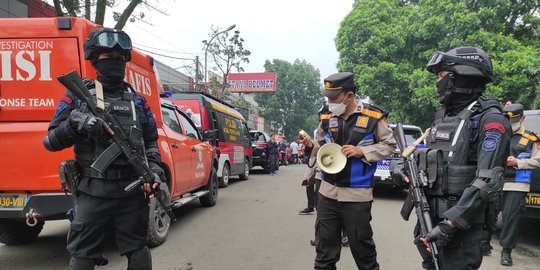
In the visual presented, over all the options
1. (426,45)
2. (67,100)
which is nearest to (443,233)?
(67,100)

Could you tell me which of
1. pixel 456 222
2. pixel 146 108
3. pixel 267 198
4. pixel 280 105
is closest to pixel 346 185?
pixel 456 222

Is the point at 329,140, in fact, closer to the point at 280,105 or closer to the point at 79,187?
the point at 79,187

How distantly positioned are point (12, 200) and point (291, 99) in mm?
47520

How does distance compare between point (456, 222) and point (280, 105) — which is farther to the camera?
point (280, 105)

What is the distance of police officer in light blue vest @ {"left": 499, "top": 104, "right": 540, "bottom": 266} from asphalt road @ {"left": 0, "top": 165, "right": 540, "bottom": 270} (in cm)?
31

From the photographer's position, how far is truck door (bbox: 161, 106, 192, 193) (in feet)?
17.6

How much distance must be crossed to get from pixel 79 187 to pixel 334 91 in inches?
78.0

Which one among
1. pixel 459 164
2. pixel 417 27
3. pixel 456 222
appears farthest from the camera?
pixel 417 27

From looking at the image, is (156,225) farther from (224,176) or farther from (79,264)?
(224,176)

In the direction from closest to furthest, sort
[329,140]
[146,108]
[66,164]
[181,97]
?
1. [66,164]
2. [146,108]
3. [329,140]
4. [181,97]

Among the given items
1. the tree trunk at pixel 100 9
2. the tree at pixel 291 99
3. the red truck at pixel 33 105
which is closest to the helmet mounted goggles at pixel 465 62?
the red truck at pixel 33 105

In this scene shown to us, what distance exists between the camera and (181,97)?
Result: 9.60 meters

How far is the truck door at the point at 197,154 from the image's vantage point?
6.33m

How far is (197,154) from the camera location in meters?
6.55
